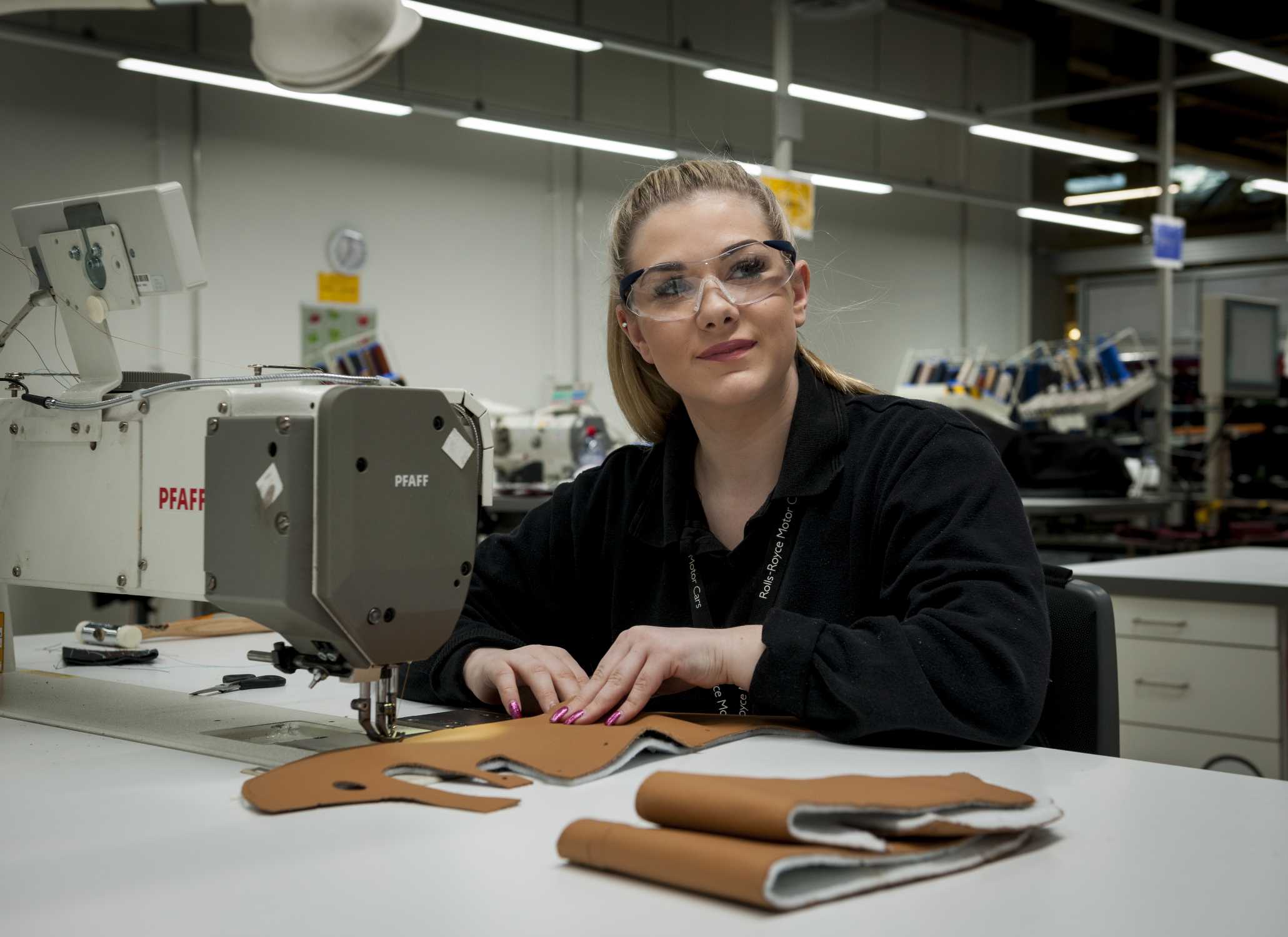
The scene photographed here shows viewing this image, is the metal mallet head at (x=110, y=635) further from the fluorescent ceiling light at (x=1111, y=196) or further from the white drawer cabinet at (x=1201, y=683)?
the fluorescent ceiling light at (x=1111, y=196)

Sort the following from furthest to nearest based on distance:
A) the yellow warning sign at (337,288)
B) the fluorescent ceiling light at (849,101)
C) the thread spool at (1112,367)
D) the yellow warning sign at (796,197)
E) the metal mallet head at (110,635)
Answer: the yellow warning sign at (337,288)
the fluorescent ceiling light at (849,101)
the thread spool at (1112,367)
the yellow warning sign at (796,197)
the metal mallet head at (110,635)

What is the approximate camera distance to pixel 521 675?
1.39 m

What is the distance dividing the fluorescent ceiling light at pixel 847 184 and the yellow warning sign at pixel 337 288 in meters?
3.11

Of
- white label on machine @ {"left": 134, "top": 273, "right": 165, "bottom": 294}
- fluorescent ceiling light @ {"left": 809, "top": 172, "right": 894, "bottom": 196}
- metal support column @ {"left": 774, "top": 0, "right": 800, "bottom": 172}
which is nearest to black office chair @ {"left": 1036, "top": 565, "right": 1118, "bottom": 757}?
white label on machine @ {"left": 134, "top": 273, "right": 165, "bottom": 294}

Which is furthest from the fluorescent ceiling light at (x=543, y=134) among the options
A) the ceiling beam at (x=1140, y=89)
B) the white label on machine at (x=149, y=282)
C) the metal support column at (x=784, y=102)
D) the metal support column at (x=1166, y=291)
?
the white label on machine at (x=149, y=282)

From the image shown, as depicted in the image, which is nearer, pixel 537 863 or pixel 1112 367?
pixel 537 863

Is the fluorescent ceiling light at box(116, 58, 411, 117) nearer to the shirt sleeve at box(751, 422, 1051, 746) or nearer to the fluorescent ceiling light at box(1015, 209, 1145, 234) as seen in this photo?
the shirt sleeve at box(751, 422, 1051, 746)

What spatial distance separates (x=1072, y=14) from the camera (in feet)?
37.4

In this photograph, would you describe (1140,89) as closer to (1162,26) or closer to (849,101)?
(1162,26)

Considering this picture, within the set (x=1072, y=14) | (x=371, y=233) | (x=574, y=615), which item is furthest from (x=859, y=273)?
(x=574, y=615)

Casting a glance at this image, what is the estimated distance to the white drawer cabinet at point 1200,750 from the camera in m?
2.66

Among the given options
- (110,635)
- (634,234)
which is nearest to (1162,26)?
(634,234)

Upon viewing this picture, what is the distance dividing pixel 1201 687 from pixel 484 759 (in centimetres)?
209

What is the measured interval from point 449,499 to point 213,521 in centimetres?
23
